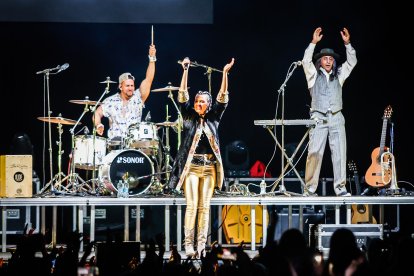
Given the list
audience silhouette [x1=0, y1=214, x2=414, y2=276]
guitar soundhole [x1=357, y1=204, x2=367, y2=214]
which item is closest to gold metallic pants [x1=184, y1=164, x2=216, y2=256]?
guitar soundhole [x1=357, y1=204, x2=367, y2=214]

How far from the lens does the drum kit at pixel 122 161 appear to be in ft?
38.3

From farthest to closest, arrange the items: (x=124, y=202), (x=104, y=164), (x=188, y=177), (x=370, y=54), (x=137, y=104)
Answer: (x=370, y=54) < (x=137, y=104) < (x=104, y=164) < (x=124, y=202) < (x=188, y=177)

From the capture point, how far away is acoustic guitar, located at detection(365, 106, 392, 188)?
38.3 ft

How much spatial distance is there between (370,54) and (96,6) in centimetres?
454

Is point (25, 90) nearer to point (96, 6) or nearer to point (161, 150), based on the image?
point (96, 6)

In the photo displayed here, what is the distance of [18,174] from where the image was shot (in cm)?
1098

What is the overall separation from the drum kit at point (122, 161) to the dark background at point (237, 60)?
4.23ft

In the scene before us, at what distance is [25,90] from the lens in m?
13.6

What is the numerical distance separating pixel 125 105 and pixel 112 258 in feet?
22.2

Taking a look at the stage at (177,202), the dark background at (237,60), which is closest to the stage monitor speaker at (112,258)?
the stage at (177,202)

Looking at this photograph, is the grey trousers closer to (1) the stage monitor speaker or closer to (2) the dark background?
(2) the dark background

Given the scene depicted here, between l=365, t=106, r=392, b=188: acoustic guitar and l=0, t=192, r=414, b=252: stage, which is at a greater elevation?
l=365, t=106, r=392, b=188: acoustic guitar

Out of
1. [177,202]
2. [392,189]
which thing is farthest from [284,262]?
[392,189]

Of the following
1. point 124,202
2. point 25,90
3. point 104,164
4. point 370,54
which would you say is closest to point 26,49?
point 25,90
